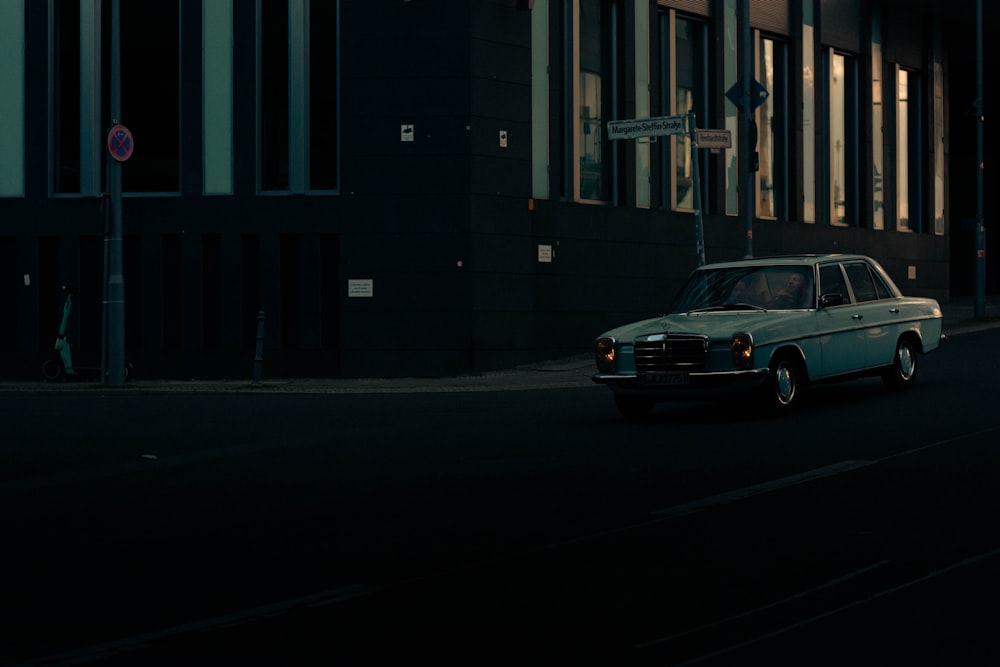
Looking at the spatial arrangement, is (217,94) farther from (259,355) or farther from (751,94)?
(751,94)

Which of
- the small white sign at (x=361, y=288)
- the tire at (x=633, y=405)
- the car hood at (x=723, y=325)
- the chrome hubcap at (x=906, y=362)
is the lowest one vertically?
the tire at (x=633, y=405)

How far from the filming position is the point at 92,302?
A: 2894cm

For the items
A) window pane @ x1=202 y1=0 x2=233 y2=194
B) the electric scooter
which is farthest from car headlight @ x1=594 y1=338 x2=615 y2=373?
window pane @ x1=202 y1=0 x2=233 y2=194

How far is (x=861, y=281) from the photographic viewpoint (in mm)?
17672

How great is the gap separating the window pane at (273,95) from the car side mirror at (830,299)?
14.2 m

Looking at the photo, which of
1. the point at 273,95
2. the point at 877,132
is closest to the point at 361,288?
the point at 273,95

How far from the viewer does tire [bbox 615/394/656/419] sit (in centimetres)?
1622

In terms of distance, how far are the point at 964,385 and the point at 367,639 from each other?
14.6 m

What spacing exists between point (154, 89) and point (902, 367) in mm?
16348

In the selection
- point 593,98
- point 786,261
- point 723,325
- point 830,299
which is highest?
point 593,98

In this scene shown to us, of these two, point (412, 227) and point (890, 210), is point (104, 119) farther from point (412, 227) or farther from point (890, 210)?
point (890, 210)

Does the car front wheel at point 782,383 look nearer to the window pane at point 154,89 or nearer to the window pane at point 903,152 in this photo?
the window pane at point 154,89

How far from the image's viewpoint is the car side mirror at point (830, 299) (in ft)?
54.1

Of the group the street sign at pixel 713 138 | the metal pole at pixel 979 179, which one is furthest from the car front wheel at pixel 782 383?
the metal pole at pixel 979 179
